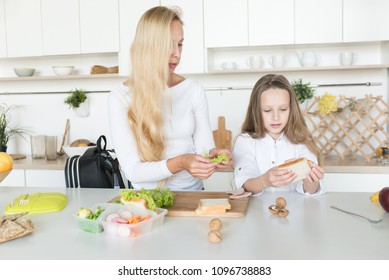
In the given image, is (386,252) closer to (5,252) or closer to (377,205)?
(377,205)

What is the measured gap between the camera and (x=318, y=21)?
2646mm

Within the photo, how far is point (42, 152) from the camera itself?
3045 millimetres

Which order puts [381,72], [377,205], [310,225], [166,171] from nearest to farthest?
[310,225] → [377,205] → [166,171] → [381,72]

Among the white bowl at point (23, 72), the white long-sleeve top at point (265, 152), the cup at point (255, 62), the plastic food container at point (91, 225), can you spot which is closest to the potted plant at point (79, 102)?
the white bowl at point (23, 72)

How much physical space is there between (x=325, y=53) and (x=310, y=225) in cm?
206

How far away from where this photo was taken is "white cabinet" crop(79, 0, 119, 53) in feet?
9.38

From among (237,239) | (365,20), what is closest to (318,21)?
(365,20)

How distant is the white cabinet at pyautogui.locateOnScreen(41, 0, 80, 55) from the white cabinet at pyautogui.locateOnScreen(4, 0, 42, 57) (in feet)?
0.17

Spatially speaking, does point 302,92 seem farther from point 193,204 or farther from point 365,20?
point 193,204

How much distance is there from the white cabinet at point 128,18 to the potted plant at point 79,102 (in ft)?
1.62

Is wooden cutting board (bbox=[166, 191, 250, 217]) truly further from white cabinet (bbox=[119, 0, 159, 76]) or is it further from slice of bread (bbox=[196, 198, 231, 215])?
white cabinet (bbox=[119, 0, 159, 76])

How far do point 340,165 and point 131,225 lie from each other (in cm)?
180
